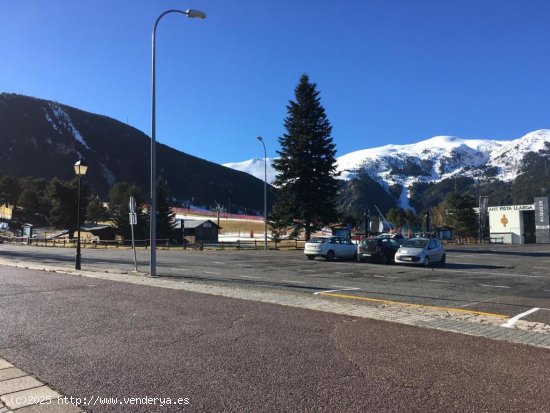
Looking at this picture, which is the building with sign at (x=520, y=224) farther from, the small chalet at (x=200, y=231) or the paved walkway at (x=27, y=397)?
the paved walkway at (x=27, y=397)

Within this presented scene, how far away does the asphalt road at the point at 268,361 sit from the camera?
14.9 ft

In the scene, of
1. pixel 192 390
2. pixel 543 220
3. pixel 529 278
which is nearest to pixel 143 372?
pixel 192 390

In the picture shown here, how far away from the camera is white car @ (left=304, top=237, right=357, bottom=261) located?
29172 mm

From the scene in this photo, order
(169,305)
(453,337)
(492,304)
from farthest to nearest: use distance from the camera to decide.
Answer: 1. (492,304)
2. (169,305)
3. (453,337)

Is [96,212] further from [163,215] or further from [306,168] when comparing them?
[306,168]

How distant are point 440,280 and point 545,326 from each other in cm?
912

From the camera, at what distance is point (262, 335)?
7086mm

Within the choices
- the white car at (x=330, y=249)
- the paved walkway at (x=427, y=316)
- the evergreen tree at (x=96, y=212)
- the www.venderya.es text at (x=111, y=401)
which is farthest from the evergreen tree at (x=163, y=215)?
the www.venderya.es text at (x=111, y=401)

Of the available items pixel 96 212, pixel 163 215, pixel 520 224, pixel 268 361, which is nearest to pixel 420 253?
pixel 268 361

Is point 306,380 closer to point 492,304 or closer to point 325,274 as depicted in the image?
point 492,304

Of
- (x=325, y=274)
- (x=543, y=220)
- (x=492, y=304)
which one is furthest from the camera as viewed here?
(x=543, y=220)

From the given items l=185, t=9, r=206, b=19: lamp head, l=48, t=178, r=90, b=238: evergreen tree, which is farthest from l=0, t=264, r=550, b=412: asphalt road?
l=48, t=178, r=90, b=238: evergreen tree

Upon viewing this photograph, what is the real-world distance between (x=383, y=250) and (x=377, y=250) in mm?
338

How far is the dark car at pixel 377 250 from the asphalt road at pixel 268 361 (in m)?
18.4
